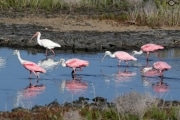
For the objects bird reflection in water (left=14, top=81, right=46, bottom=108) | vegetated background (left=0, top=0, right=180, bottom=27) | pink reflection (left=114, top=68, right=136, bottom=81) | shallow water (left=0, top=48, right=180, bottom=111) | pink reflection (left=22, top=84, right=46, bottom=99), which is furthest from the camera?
vegetated background (left=0, top=0, right=180, bottom=27)

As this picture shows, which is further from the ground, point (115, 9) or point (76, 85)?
point (115, 9)

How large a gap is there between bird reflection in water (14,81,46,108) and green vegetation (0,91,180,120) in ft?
5.30

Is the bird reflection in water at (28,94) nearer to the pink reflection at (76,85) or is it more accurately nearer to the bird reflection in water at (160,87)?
the pink reflection at (76,85)

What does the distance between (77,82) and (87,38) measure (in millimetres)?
9959

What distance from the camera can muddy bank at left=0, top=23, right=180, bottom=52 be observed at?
86.6ft

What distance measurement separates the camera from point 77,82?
724 inches

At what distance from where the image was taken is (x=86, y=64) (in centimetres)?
1967

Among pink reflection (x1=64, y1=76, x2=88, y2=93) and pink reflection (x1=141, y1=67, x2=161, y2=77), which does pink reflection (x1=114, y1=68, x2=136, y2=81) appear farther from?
pink reflection (x1=64, y1=76, x2=88, y2=93)

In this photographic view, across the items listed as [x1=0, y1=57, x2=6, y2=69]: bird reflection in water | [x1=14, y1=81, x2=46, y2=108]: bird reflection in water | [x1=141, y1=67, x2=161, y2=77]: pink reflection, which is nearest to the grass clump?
[x1=14, y1=81, x2=46, y2=108]: bird reflection in water

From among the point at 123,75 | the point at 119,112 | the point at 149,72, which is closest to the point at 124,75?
the point at 123,75

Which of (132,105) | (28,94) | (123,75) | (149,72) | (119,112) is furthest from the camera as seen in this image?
(149,72)

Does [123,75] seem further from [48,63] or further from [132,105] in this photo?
[132,105]

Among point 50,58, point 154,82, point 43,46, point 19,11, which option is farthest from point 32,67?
point 19,11

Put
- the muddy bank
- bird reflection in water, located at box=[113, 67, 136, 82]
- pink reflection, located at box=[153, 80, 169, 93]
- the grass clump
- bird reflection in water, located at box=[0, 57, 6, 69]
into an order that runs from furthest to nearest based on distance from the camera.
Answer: the muddy bank
bird reflection in water, located at box=[0, 57, 6, 69]
bird reflection in water, located at box=[113, 67, 136, 82]
pink reflection, located at box=[153, 80, 169, 93]
the grass clump
